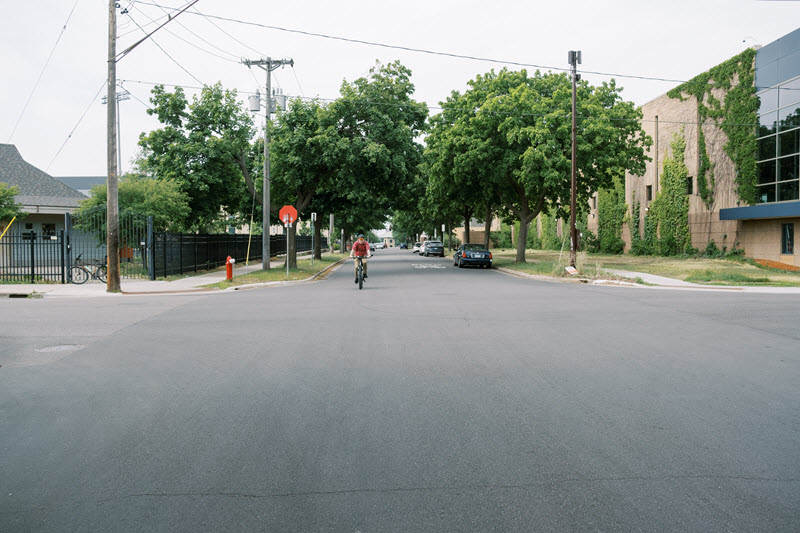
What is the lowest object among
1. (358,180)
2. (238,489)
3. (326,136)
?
(238,489)

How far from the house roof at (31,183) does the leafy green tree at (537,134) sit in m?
22.7

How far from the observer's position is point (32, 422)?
17.9 feet

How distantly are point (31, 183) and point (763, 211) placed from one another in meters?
40.6

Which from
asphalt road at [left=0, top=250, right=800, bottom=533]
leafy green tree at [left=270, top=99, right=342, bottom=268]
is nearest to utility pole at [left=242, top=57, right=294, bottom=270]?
leafy green tree at [left=270, top=99, right=342, bottom=268]

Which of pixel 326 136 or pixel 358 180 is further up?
pixel 326 136

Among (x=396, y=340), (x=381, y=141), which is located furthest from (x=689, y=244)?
(x=396, y=340)

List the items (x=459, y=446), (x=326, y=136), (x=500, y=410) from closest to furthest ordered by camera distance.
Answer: (x=459, y=446) → (x=500, y=410) → (x=326, y=136)

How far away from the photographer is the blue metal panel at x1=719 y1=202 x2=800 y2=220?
2969 centimetres

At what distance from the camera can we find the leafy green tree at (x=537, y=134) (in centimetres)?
3005

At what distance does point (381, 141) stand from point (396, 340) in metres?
20.7

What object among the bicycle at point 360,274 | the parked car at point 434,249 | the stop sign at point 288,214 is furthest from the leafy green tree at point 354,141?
the parked car at point 434,249

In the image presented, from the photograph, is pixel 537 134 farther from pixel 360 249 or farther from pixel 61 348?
pixel 61 348

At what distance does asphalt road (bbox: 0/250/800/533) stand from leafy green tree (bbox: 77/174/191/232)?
16.5 meters

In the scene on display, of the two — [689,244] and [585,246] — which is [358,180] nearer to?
[689,244]
